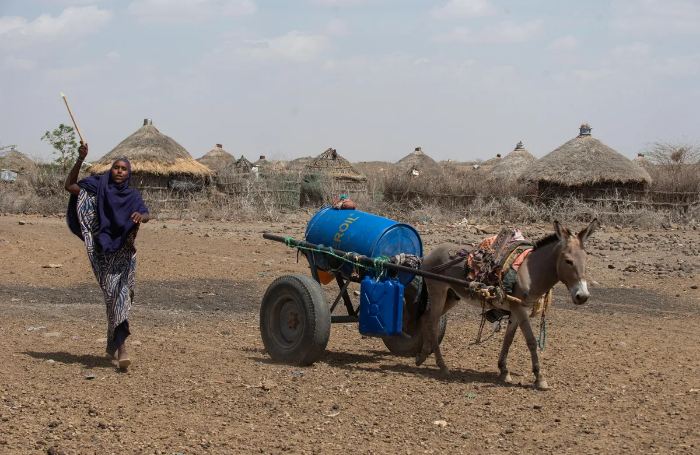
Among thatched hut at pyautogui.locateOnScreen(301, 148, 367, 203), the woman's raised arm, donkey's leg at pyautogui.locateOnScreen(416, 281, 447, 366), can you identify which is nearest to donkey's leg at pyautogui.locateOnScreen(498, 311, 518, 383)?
donkey's leg at pyautogui.locateOnScreen(416, 281, 447, 366)

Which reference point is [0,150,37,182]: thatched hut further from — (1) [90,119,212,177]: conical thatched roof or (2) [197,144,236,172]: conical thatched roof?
(2) [197,144,236,172]: conical thatched roof

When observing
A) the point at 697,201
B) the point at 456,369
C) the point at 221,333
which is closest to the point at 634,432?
the point at 456,369

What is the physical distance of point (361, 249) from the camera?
8.07 metres

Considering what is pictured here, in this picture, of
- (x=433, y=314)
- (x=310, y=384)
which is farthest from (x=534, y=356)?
(x=310, y=384)

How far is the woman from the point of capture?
24.7 feet

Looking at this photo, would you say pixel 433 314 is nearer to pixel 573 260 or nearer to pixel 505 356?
pixel 505 356

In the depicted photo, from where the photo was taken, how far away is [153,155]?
30328 millimetres

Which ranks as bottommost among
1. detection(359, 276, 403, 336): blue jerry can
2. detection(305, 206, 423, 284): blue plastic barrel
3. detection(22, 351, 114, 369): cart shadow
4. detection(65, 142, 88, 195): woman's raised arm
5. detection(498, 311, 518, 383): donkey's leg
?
detection(22, 351, 114, 369): cart shadow

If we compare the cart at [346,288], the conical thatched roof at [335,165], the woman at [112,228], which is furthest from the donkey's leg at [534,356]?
the conical thatched roof at [335,165]

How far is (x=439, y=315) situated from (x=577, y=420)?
2.11 metres

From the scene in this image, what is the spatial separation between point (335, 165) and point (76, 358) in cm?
2792

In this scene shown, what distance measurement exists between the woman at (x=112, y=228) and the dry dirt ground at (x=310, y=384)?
45 cm

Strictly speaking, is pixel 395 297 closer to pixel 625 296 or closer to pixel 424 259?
pixel 424 259

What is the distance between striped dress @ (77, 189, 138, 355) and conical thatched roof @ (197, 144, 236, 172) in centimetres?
3748
